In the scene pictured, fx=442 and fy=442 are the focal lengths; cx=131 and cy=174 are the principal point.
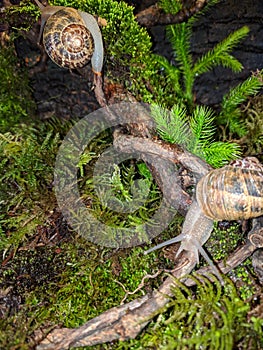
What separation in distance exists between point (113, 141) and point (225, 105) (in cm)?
74

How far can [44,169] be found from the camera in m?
2.28

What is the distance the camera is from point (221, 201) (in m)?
1.82

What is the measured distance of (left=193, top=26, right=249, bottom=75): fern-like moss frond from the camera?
8.21ft

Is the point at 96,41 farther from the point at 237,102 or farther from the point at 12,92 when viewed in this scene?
the point at 237,102

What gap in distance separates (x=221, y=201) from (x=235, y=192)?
69mm

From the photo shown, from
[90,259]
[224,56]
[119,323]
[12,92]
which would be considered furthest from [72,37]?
[119,323]

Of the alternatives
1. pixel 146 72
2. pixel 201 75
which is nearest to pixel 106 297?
pixel 146 72

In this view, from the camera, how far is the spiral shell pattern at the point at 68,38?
7.16 feet

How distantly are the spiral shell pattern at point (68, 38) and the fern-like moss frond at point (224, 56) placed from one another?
2.36ft

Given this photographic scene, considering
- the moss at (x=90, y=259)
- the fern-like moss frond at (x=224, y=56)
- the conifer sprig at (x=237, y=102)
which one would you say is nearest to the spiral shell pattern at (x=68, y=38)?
the moss at (x=90, y=259)

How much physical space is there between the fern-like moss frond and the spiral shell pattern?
2.36 feet

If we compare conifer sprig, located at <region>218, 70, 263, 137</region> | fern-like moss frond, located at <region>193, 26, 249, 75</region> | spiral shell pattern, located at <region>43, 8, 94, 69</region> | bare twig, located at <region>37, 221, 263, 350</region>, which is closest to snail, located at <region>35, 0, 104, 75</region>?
spiral shell pattern, located at <region>43, 8, 94, 69</region>

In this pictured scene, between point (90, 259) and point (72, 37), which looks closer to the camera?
point (90, 259)

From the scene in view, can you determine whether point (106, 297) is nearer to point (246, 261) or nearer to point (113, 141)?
point (246, 261)
